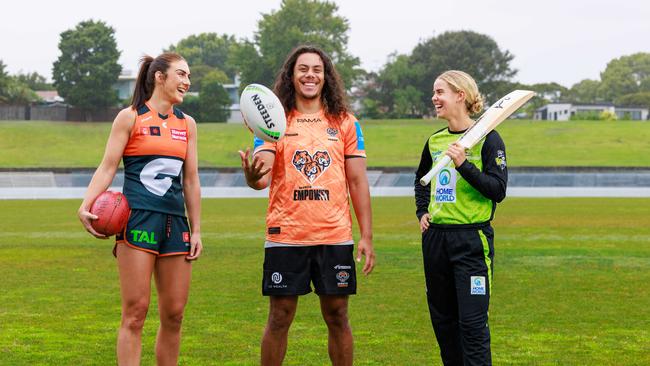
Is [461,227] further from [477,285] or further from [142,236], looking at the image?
[142,236]

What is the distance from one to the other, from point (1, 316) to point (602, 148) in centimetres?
6007

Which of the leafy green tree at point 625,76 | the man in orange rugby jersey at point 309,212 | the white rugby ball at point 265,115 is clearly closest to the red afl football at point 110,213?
the man in orange rugby jersey at point 309,212

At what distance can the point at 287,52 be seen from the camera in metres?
94.4

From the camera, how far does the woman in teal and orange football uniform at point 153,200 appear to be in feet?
20.0

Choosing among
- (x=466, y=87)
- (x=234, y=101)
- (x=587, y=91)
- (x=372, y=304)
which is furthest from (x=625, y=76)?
(x=466, y=87)

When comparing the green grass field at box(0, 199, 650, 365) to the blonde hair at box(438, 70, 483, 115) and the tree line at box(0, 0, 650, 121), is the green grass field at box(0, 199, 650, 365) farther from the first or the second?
the tree line at box(0, 0, 650, 121)

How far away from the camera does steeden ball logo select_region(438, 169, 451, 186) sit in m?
6.30

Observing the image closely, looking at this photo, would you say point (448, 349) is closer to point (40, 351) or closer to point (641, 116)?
point (40, 351)

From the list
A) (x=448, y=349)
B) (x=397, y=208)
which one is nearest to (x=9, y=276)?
(x=448, y=349)

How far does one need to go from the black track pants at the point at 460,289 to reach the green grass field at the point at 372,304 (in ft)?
5.07

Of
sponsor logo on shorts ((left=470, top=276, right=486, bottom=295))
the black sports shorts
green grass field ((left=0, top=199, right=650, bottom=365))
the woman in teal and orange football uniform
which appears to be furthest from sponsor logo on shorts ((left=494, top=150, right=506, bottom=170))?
green grass field ((left=0, top=199, right=650, bottom=365))

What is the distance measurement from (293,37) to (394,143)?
31.6 meters

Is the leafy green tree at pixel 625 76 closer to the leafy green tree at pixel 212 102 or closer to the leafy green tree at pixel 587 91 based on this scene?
the leafy green tree at pixel 587 91

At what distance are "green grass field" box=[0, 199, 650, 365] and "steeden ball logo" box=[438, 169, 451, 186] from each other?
2.13 m
